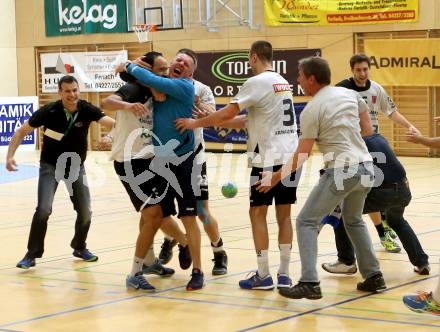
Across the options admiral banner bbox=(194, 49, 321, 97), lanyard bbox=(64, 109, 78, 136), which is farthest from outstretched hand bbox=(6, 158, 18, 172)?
admiral banner bbox=(194, 49, 321, 97)

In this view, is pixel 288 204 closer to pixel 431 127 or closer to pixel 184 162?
pixel 184 162

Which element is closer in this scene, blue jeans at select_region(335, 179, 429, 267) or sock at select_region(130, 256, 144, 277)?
sock at select_region(130, 256, 144, 277)

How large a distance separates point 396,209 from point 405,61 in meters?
15.1

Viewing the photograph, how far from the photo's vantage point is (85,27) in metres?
28.0

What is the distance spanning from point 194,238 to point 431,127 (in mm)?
16261

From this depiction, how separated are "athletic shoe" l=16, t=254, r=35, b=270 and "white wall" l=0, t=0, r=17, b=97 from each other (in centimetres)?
2069

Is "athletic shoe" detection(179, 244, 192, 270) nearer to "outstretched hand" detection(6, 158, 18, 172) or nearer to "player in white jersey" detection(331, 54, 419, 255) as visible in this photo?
"outstretched hand" detection(6, 158, 18, 172)

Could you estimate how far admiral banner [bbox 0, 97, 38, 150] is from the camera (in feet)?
77.0

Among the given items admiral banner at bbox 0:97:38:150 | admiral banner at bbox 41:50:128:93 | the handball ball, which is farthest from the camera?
admiral banner at bbox 41:50:128:93

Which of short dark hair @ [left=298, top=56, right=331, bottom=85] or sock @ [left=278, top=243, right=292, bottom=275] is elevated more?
short dark hair @ [left=298, top=56, right=331, bottom=85]

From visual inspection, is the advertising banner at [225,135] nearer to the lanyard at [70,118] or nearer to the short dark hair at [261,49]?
the lanyard at [70,118]

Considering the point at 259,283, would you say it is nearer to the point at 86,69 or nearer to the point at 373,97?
the point at 373,97

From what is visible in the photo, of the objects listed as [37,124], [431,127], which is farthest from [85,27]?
[37,124]

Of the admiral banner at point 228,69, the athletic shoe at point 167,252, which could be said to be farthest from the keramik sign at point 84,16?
the athletic shoe at point 167,252
